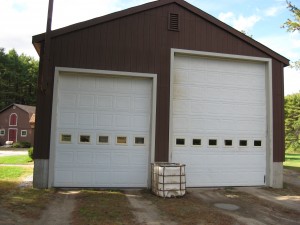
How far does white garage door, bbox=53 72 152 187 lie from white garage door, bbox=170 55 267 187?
1.14m

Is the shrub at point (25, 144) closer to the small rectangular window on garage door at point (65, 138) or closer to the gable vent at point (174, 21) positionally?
the small rectangular window on garage door at point (65, 138)

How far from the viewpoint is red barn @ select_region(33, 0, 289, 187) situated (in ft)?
31.1

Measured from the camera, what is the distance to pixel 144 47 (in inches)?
396

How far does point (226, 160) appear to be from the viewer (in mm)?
10594

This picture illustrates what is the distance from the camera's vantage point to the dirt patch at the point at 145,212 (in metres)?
6.28

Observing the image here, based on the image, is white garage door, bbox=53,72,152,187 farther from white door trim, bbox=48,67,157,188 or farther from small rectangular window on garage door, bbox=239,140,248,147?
small rectangular window on garage door, bbox=239,140,248,147

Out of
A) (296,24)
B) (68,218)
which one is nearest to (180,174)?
(68,218)

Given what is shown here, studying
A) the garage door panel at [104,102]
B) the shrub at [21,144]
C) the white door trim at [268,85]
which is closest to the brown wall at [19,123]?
the shrub at [21,144]

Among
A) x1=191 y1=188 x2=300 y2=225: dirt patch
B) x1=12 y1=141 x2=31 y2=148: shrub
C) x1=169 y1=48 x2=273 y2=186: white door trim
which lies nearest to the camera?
x1=191 y1=188 x2=300 y2=225: dirt patch

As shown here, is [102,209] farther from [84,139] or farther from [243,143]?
[243,143]

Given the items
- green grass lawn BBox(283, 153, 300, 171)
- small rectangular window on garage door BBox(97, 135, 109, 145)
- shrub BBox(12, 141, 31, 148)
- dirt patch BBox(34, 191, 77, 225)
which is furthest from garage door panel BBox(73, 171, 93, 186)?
shrub BBox(12, 141, 31, 148)

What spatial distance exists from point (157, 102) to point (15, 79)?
51.8 m

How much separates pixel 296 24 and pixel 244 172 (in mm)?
11474

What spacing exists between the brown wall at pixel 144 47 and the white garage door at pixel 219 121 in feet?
1.41
